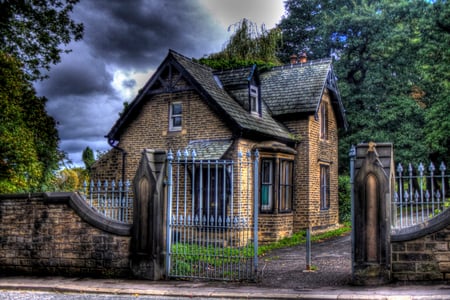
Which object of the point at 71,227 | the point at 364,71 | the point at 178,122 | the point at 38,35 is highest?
the point at 364,71

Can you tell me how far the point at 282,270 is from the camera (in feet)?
36.9

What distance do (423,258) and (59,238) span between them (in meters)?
7.26

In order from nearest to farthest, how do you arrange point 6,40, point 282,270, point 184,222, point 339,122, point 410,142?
point 184,222 → point 282,270 → point 6,40 → point 339,122 → point 410,142

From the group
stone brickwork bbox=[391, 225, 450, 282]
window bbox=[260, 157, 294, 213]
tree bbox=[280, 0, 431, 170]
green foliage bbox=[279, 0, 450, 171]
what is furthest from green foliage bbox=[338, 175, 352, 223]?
stone brickwork bbox=[391, 225, 450, 282]

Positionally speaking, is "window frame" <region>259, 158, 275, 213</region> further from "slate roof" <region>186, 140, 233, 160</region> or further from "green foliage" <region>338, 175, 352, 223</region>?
"green foliage" <region>338, 175, 352, 223</region>

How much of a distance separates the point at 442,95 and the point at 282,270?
18.2 metres

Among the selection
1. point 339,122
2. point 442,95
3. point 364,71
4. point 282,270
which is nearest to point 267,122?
point 339,122

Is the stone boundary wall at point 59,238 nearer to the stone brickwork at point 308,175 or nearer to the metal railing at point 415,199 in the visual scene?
the metal railing at point 415,199

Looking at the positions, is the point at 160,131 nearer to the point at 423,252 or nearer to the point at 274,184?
the point at 274,184

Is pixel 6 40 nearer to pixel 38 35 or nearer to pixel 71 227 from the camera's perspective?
pixel 38 35

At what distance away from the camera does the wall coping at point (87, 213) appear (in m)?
9.94

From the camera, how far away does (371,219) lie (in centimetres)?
895

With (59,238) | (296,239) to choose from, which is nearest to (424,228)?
(59,238)

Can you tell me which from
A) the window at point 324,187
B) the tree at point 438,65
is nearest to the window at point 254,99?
the window at point 324,187
